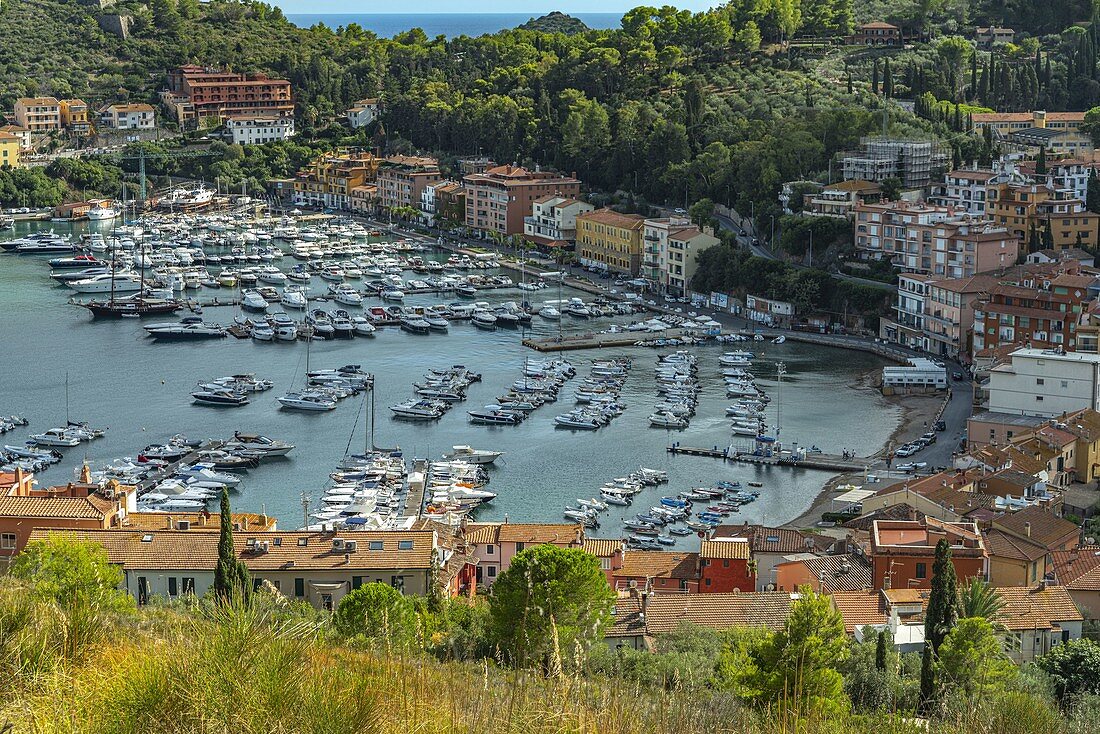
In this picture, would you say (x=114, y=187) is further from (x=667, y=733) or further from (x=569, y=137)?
(x=667, y=733)

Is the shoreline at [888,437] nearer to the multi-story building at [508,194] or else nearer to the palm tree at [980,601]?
the palm tree at [980,601]

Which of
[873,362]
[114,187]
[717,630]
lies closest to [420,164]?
[114,187]

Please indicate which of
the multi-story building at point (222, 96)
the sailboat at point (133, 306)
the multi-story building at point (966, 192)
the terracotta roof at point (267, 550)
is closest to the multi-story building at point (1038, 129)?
the multi-story building at point (966, 192)

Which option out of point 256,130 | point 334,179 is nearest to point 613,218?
point 334,179

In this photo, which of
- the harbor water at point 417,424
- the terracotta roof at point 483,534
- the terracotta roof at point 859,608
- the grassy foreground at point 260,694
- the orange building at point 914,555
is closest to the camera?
the grassy foreground at point 260,694

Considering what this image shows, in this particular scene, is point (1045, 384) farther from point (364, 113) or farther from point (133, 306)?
point (364, 113)

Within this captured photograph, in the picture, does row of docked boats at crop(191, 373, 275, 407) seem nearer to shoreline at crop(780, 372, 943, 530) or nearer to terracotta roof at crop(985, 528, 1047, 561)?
shoreline at crop(780, 372, 943, 530)
